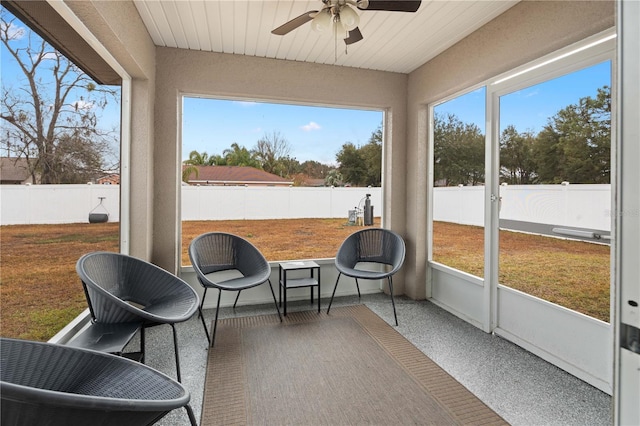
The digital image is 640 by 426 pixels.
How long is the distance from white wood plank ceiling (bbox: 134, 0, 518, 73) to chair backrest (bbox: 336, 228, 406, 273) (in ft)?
6.51

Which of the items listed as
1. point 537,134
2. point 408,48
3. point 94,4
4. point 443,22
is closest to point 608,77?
point 537,134

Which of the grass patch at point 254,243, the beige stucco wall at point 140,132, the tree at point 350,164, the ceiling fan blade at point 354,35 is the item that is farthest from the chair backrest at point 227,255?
the ceiling fan blade at point 354,35

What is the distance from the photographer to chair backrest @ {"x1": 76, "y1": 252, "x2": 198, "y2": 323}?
193 cm

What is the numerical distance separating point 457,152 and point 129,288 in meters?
3.35

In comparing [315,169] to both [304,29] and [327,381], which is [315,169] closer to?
[304,29]

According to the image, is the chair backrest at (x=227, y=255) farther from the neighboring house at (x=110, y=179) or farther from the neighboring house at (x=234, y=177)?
the neighboring house at (x=110, y=179)

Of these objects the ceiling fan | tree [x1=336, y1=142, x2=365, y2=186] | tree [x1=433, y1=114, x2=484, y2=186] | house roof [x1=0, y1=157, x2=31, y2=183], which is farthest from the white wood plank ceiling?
house roof [x1=0, y1=157, x2=31, y2=183]

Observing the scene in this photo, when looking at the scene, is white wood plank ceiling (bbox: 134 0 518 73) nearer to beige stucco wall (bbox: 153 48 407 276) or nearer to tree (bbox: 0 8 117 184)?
beige stucco wall (bbox: 153 48 407 276)

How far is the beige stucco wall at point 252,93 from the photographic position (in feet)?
11.1

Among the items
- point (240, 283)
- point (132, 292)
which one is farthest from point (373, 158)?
point (132, 292)

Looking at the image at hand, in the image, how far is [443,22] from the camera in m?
2.83

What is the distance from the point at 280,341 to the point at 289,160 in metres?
2.09

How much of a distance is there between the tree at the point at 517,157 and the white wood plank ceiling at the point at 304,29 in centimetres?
102

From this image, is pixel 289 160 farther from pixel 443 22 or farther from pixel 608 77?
pixel 608 77
